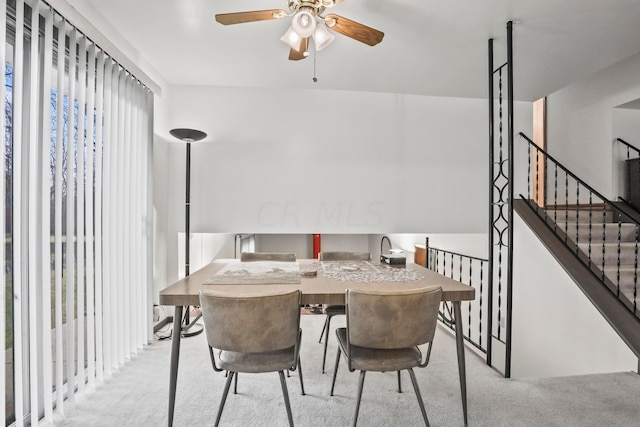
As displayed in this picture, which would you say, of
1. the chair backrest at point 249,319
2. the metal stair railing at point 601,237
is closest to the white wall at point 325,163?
the metal stair railing at point 601,237

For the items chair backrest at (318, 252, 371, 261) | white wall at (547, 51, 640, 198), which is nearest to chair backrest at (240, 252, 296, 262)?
chair backrest at (318, 252, 371, 261)

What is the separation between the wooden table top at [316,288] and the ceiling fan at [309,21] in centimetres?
137

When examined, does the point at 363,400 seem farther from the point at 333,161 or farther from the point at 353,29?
the point at 333,161

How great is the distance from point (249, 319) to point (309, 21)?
1.54 metres

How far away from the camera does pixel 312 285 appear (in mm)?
1794

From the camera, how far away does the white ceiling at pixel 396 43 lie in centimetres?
209

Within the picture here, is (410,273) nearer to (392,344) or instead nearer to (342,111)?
(392,344)

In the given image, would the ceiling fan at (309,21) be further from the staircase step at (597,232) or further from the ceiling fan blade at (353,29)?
the staircase step at (597,232)

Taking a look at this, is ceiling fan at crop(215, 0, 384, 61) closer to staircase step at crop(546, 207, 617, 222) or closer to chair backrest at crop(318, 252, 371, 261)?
chair backrest at crop(318, 252, 371, 261)

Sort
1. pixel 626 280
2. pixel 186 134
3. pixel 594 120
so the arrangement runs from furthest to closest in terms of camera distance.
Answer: pixel 594 120 → pixel 186 134 → pixel 626 280

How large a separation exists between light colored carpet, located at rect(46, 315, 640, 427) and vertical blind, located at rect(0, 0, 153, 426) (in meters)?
0.25

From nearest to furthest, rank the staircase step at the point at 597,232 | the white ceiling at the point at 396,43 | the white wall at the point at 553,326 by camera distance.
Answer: the white ceiling at the point at 396,43
the white wall at the point at 553,326
the staircase step at the point at 597,232

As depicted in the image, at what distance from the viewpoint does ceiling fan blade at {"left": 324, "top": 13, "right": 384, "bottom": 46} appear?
5.87ft

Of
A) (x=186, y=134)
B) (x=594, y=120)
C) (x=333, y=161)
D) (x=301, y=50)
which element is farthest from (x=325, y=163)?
(x=594, y=120)
